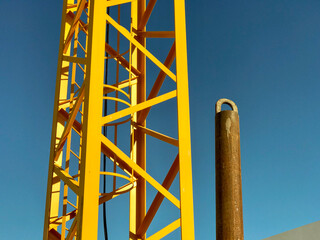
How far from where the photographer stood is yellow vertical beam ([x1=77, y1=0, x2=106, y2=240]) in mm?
4207

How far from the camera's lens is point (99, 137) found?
448 centimetres

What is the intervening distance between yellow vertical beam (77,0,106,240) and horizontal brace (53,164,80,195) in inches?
9.8

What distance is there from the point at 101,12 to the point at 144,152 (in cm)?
246

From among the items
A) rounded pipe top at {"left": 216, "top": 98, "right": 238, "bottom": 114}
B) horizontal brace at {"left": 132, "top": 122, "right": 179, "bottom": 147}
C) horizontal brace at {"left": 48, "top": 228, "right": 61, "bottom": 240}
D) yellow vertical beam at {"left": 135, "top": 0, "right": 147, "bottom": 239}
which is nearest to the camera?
rounded pipe top at {"left": 216, "top": 98, "right": 238, "bottom": 114}

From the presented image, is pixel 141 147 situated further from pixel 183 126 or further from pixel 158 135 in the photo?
pixel 183 126

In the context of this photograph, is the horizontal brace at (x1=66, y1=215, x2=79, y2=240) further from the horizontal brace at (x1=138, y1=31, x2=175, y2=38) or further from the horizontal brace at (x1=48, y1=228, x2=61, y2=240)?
the horizontal brace at (x1=138, y1=31, x2=175, y2=38)

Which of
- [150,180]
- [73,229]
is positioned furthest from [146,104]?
[73,229]

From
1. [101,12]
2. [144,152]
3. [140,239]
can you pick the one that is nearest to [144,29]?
[101,12]

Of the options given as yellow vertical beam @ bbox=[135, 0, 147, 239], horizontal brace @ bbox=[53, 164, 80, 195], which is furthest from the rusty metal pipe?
yellow vertical beam @ bbox=[135, 0, 147, 239]

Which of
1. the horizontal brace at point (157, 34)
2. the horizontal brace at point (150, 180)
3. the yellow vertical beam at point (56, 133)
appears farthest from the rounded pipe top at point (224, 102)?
the yellow vertical beam at point (56, 133)

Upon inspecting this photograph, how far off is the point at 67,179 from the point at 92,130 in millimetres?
912

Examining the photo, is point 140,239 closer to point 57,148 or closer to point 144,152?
point 144,152

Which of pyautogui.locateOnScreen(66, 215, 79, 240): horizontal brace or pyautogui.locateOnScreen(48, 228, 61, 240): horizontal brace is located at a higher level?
pyautogui.locateOnScreen(48, 228, 61, 240): horizontal brace

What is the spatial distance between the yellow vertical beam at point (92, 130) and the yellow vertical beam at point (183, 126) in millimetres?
1175
